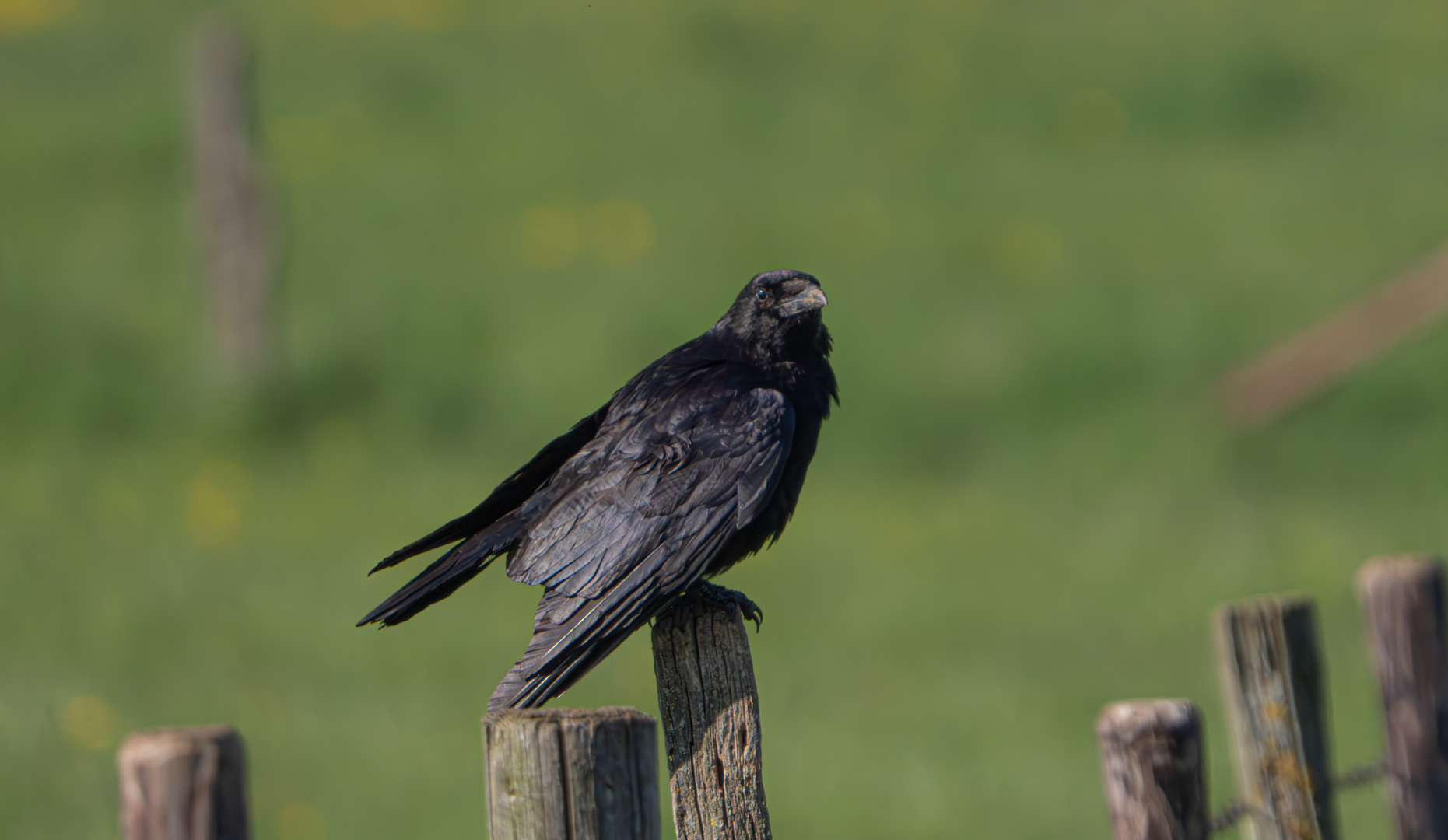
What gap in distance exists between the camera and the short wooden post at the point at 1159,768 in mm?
3043

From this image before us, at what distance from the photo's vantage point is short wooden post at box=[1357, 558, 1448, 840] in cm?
415

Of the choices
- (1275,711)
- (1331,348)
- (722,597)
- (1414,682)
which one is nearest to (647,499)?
(722,597)

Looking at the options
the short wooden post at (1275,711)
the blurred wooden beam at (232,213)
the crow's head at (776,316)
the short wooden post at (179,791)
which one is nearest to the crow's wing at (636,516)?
the crow's head at (776,316)

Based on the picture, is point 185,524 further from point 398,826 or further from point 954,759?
point 954,759

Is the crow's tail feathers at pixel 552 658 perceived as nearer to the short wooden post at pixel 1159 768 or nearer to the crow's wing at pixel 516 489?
the crow's wing at pixel 516 489

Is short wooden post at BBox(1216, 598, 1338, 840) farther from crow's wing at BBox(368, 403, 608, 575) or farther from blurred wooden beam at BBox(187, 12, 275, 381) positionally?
blurred wooden beam at BBox(187, 12, 275, 381)

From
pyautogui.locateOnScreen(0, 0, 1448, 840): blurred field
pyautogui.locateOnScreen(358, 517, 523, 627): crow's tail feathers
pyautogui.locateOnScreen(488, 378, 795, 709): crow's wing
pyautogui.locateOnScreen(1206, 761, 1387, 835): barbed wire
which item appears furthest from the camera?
pyautogui.locateOnScreen(0, 0, 1448, 840): blurred field

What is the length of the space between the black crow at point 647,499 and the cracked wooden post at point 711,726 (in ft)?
0.44

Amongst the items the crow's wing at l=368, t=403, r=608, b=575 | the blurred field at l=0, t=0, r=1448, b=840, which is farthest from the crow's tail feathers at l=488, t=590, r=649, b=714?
the blurred field at l=0, t=0, r=1448, b=840

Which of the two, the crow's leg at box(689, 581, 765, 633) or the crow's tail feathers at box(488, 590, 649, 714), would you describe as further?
the crow's leg at box(689, 581, 765, 633)

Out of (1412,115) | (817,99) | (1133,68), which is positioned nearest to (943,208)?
(817,99)

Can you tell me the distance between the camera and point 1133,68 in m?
16.1

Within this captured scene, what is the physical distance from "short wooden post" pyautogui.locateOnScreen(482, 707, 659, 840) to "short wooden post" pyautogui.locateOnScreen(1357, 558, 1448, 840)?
2675 millimetres

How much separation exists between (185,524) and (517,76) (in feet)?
26.8
